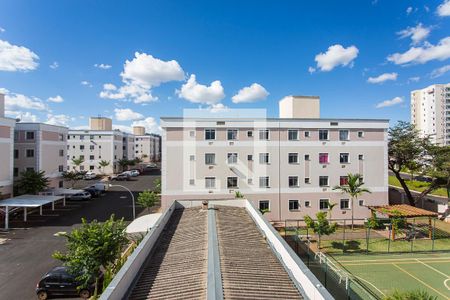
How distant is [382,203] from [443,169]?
7.38 metres

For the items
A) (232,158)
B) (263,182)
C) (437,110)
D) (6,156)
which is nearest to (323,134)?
(263,182)

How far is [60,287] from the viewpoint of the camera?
13.9 m

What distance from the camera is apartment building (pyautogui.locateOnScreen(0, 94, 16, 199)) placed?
2945 cm

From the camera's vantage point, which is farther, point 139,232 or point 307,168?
point 307,168

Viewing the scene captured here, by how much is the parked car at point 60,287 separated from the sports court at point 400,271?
1624cm

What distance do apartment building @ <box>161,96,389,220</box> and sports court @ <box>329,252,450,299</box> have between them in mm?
8475

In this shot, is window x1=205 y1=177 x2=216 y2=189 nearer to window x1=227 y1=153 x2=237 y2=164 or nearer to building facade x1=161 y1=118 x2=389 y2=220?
building facade x1=161 y1=118 x2=389 y2=220

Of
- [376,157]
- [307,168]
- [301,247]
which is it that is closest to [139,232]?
[301,247]

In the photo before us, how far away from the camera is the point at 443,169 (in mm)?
28094

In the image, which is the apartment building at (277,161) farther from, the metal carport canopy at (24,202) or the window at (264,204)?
the metal carport canopy at (24,202)

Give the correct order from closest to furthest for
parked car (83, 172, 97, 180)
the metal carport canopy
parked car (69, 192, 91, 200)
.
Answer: the metal carport canopy, parked car (69, 192, 91, 200), parked car (83, 172, 97, 180)

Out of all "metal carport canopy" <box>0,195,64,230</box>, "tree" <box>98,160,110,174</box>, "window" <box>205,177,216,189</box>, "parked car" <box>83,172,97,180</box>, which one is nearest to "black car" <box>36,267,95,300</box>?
"window" <box>205,177,216,189</box>

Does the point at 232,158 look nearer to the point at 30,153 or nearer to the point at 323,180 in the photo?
the point at 323,180

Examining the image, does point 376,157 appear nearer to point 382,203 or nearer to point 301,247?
point 382,203
